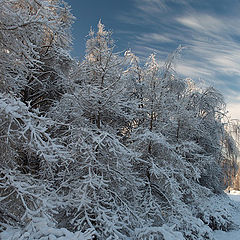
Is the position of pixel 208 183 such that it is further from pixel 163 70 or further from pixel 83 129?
pixel 83 129

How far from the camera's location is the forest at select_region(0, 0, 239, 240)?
4.08 meters

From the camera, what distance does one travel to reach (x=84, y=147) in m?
5.62

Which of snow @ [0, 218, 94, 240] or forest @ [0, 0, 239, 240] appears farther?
forest @ [0, 0, 239, 240]

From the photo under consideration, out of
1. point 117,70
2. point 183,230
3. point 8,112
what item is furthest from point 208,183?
point 8,112

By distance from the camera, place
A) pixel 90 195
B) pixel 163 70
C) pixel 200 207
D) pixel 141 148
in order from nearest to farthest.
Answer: pixel 90 195, pixel 141 148, pixel 163 70, pixel 200 207

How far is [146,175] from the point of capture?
8.25 metres

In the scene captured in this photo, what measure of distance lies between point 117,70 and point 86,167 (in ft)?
10.3

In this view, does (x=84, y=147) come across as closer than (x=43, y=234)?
No

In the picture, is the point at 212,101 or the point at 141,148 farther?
the point at 212,101

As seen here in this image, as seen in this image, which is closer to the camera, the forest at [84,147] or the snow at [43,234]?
the snow at [43,234]

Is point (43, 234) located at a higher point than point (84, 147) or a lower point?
lower


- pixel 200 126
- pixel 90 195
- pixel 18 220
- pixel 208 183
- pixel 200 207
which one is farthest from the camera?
pixel 208 183

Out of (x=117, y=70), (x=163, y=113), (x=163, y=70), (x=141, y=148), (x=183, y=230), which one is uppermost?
(x=163, y=70)

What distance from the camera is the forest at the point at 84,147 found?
161 inches
